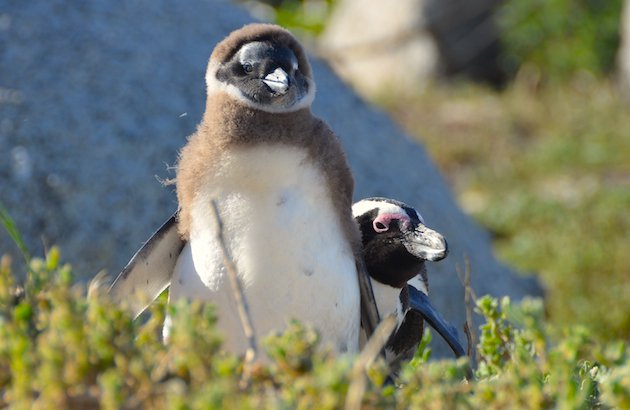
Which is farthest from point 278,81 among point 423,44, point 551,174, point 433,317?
point 423,44

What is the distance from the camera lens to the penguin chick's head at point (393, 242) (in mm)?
2535

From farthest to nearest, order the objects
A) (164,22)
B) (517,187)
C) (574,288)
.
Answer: (517,187) < (574,288) < (164,22)

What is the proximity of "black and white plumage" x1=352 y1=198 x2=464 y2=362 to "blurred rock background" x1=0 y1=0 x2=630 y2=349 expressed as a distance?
0.62m

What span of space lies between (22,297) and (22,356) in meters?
0.54

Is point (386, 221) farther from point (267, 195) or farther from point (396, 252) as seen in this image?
point (267, 195)

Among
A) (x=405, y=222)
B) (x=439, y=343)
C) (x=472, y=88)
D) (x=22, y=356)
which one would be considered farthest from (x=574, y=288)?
(x=472, y=88)

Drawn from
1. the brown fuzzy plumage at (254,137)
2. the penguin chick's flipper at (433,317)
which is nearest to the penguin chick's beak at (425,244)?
the brown fuzzy plumage at (254,137)

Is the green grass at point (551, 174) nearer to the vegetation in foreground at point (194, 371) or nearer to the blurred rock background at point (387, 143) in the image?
the blurred rock background at point (387, 143)

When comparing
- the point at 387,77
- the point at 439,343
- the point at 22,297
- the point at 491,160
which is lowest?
the point at 387,77

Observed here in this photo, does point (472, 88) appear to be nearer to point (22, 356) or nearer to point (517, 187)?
point (517, 187)

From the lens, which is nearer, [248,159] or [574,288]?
[248,159]

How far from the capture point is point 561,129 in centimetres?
1011

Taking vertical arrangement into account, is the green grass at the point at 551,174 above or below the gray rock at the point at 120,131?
below

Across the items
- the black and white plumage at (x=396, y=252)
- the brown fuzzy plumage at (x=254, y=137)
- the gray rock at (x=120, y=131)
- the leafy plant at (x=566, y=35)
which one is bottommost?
the leafy plant at (x=566, y=35)
